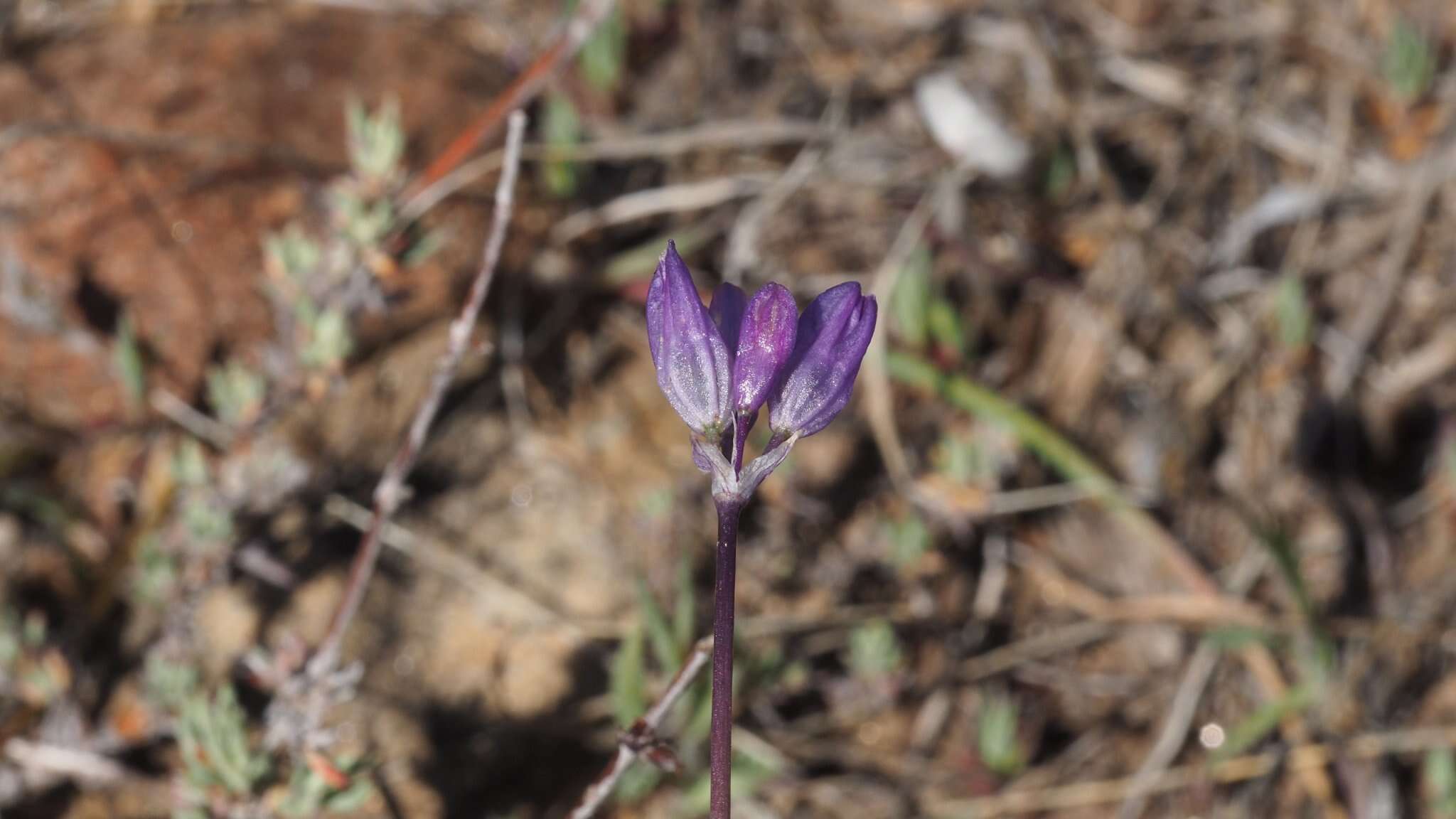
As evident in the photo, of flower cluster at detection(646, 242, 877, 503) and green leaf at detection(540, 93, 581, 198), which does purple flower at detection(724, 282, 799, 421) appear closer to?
flower cluster at detection(646, 242, 877, 503)

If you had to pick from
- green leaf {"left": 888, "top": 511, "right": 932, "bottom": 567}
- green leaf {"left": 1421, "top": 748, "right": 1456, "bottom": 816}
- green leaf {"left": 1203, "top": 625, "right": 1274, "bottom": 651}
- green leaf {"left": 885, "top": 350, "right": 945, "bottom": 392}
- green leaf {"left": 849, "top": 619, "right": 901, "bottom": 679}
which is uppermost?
green leaf {"left": 885, "top": 350, "right": 945, "bottom": 392}

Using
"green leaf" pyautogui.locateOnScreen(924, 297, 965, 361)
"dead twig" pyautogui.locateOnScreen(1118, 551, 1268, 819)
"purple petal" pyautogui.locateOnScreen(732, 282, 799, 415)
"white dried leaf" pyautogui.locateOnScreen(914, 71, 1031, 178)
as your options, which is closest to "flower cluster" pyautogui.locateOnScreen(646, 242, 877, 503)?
"purple petal" pyautogui.locateOnScreen(732, 282, 799, 415)

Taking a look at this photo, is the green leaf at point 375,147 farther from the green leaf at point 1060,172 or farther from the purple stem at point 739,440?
the green leaf at point 1060,172

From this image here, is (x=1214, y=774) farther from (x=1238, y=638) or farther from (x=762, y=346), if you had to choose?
(x=762, y=346)

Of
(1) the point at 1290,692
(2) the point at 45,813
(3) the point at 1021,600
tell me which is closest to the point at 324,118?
(2) the point at 45,813

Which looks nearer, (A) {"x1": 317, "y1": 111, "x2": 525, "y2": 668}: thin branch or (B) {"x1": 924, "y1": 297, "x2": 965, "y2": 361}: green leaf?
(A) {"x1": 317, "y1": 111, "x2": 525, "y2": 668}: thin branch

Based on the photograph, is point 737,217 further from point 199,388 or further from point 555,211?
point 199,388

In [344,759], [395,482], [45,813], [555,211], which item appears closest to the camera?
[344,759]
